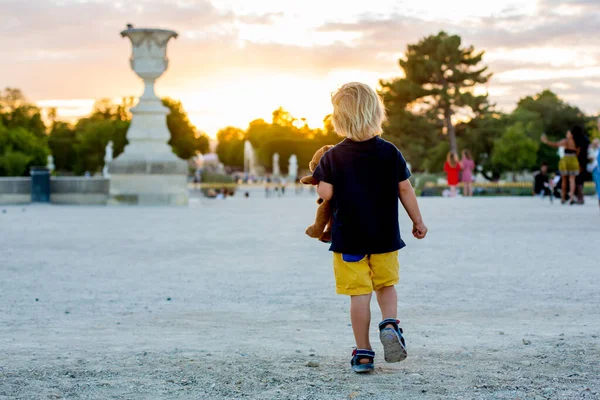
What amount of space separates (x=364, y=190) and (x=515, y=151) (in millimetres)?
77432

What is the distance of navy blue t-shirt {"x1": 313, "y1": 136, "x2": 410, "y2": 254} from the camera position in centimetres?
478

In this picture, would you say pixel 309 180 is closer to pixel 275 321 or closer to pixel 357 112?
pixel 357 112

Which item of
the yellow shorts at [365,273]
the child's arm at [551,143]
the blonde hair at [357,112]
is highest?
the child's arm at [551,143]

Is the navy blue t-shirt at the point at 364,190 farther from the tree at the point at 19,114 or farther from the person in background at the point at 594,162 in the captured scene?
the tree at the point at 19,114

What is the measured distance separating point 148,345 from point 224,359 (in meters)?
0.69

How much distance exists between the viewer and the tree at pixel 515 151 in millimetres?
78750

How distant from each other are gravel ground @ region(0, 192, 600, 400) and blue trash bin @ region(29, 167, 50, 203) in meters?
15.8

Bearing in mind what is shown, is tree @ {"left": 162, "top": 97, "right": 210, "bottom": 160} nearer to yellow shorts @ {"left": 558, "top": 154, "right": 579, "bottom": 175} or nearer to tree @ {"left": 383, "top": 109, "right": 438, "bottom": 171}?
tree @ {"left": 383, "top": 109, "right": 438, "bottom": 171}

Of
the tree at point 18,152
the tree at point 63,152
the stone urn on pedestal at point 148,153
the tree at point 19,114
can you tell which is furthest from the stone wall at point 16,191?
the tree at point 63,152

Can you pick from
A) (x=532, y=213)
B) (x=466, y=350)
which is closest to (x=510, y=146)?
(x=532, y=213)

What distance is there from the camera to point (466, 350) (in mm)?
5293

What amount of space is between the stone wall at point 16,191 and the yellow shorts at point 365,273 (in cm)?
2590

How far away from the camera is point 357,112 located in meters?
4.71

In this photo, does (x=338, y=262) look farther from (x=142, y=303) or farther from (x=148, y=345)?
(x=142, y=303)
